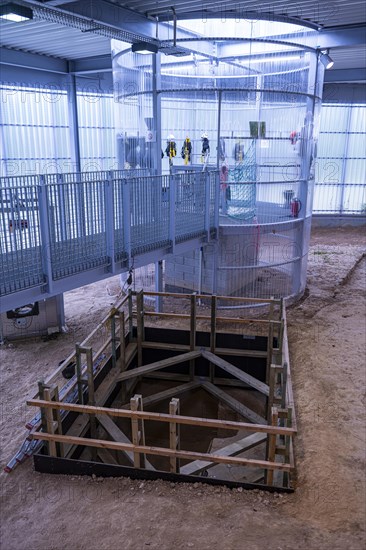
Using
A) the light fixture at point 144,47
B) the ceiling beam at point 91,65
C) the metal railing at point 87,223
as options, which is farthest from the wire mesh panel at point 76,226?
the ceiling beam at point 91,65

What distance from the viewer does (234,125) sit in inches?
420

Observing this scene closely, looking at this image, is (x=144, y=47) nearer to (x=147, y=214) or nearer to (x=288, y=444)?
(x=147, y=214)

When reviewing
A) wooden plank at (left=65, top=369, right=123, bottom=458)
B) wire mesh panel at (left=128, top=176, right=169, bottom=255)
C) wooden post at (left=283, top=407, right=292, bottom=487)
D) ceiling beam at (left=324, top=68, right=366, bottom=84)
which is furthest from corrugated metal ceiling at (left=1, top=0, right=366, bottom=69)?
wooden post at (left=283, top=407, right=292, bottom=487)

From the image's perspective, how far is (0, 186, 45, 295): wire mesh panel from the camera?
596 centimetres

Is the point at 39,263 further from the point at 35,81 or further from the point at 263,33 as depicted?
the point at 35,81

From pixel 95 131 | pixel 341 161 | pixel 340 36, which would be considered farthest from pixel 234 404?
pixel 341 161

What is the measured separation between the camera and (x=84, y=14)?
906 cm

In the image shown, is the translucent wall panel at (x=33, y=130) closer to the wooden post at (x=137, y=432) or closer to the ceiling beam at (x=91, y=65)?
the ceiling beam at (x=91, y=65)

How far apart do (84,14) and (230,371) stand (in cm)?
738

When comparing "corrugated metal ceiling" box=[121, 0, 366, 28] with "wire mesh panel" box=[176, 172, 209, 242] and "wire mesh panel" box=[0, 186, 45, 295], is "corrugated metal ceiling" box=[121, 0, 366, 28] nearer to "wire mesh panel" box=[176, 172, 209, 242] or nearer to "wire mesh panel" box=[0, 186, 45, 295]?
"wire mesh panel" box=[176, 172, 209, 242]

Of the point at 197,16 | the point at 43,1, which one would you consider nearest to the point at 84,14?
the point at 43,1

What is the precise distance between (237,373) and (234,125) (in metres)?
5.41

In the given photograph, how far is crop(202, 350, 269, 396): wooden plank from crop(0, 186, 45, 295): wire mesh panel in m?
4.51

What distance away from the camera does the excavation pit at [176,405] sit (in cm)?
595
